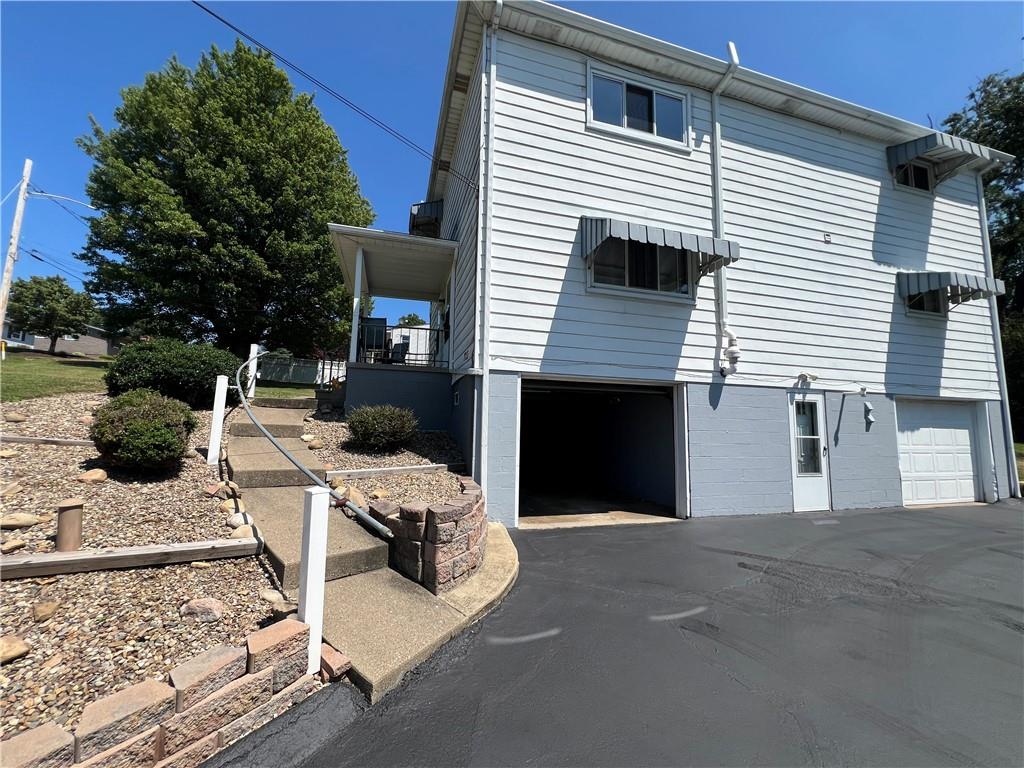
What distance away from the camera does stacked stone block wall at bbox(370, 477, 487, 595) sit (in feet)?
10.6

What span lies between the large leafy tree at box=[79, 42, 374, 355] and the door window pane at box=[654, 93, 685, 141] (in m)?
11.9

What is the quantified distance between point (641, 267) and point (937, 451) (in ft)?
23.7

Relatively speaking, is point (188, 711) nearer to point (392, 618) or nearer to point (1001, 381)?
point (392, 618)

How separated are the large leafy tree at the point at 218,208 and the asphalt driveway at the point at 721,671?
1405 centimetres

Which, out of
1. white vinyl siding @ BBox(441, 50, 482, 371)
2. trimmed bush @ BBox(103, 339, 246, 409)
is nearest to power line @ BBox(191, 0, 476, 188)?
white vinyl siding @ BBox(441, 50, 482, 371)

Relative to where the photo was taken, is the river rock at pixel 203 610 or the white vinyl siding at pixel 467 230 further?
the white vinyl siding at pixel 467 230

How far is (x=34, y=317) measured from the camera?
24.9 meters

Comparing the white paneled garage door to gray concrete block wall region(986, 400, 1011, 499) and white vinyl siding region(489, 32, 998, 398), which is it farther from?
white vinyl siding region(489, 32, 998, 398)

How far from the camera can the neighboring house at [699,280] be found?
630cm

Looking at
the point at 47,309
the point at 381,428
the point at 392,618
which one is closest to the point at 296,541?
the point at 392,618

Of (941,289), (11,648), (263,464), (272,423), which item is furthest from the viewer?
(941,289)

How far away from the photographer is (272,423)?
632cm

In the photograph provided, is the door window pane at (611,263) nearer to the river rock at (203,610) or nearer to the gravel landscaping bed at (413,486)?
the gravel landscaping bed at (413,486)

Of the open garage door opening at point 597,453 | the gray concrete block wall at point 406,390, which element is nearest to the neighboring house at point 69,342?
the gray concrete block wall at point 406,390
